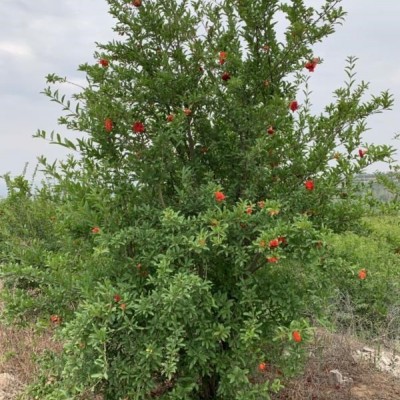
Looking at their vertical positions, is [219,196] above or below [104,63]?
below

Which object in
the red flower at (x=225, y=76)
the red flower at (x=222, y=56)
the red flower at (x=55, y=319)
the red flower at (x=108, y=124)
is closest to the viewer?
the red flower at (x=108, y=124)

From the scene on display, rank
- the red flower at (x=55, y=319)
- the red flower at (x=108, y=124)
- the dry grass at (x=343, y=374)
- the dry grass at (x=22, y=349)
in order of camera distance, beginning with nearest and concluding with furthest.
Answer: the red flower at (x=108, y=124)
the red flower at (x=55, y=319)
the dry grass at (x=343, y=374)
the dry grass at (x=22, y=349)

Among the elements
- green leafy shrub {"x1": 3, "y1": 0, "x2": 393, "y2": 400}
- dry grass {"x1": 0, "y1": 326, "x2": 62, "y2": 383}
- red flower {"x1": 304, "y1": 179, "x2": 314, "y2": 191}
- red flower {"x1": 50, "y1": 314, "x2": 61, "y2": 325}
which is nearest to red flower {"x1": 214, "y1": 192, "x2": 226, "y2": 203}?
green leafy shrub {"x1": 3, "y1": 0, "x2": 393, "y2": 400}

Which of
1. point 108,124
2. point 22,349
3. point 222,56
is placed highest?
point 222,56

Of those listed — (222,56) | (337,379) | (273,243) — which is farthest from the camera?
(337,379)

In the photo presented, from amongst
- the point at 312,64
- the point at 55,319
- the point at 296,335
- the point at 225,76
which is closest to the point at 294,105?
the point at 312,64

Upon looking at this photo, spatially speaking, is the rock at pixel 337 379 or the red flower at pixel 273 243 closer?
the red flower at pixel 273 243

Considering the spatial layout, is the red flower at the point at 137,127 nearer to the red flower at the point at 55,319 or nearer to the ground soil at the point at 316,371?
the red flower at the point at 55,319

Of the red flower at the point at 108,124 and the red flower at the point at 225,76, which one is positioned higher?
the red flower at the point at 225,76

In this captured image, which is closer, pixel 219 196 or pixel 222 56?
pixel 219 196

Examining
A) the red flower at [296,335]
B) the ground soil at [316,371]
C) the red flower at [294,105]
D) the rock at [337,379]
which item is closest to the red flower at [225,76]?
the red flower at [294,105]

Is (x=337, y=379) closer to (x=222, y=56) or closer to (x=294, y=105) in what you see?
(x=294, y=105)

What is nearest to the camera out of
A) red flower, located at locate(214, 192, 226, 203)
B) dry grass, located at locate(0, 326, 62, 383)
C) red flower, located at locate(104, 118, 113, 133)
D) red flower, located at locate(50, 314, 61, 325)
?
red flower, located at locate(214, 192, 226, 203)

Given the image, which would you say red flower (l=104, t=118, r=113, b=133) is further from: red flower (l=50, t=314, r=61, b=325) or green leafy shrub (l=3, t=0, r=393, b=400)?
red flower (l=50, t=314, r=61, b=325)
